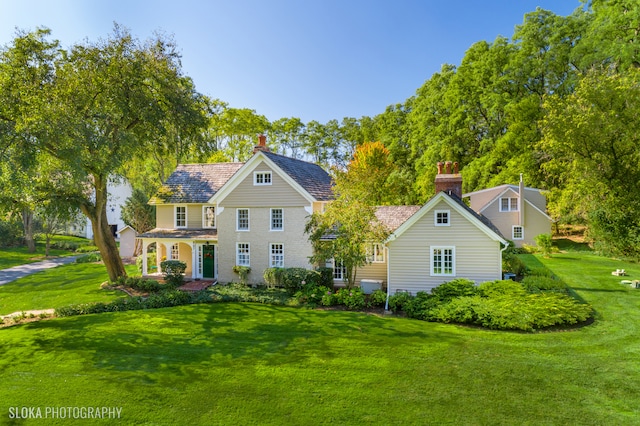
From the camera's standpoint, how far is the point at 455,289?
56.5 feet

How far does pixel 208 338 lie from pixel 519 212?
103ft

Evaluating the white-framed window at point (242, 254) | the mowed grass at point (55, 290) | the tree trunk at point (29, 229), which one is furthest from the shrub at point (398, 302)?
the tree trunk at point (29, 229)

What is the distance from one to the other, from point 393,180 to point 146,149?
101ft

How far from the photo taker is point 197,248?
24.0 m

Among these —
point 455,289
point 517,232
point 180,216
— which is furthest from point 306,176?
point 517,232

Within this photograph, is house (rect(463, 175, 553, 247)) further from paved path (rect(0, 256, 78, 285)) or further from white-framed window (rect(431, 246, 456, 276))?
paved path (rect(0, 256, 78, 285))

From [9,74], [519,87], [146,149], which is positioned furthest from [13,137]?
[519,87]

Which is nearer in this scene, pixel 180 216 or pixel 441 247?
pixel 441 247

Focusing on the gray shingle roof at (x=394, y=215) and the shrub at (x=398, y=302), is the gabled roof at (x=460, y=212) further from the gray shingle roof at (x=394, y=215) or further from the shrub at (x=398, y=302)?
the gray shingle roof at (x=394, y=215)

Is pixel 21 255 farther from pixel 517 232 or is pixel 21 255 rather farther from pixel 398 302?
pixel 517 232

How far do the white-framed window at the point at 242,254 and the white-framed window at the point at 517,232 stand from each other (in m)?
26.7

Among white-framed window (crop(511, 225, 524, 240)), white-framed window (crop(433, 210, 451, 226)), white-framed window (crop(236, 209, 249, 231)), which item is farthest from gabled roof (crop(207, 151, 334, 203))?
white-framed window (crop(511, 225, 524, 240))

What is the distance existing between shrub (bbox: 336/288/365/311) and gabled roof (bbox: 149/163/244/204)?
37.5 ft

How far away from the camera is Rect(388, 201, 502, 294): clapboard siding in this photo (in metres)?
18.0
